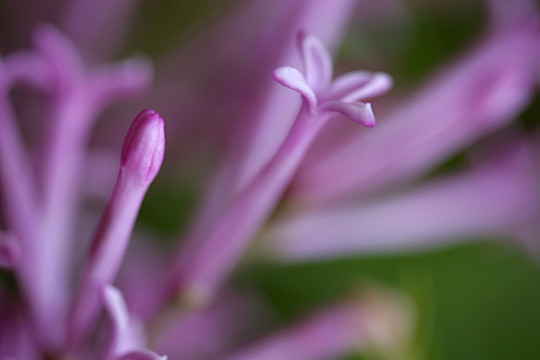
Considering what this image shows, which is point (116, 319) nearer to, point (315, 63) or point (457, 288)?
point (315, 63)

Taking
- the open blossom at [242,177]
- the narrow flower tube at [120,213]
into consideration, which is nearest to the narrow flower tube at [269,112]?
the open blossom at [242,177]

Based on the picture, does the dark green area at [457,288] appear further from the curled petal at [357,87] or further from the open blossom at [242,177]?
the curled petal at [357,87]

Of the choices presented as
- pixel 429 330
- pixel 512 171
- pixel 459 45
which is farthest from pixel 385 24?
pixel 429 330

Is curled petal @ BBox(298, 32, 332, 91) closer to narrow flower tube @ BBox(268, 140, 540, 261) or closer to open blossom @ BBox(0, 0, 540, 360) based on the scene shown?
open blossom @ BBox(0, 0, 540, 360)

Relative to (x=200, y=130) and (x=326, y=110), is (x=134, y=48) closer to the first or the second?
(x=200, y=130)

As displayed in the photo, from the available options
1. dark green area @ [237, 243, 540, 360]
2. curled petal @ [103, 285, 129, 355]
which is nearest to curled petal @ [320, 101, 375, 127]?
curled petal @ [103, 285, 129, 355]

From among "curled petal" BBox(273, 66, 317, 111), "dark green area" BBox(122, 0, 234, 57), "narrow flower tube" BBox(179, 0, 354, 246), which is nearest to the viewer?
"curled petal" BBox(273, 66, 317, 111)
